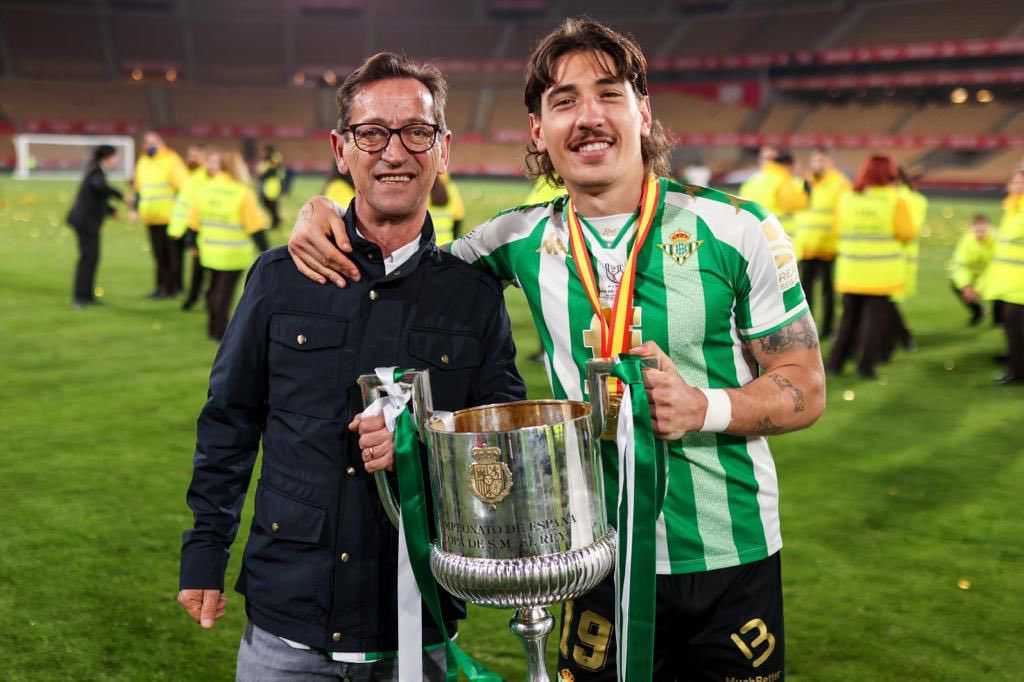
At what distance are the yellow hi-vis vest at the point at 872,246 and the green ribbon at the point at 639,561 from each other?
25.2 ft

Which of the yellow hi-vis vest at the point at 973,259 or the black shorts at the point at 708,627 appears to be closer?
the black shorts at the point at 708,627

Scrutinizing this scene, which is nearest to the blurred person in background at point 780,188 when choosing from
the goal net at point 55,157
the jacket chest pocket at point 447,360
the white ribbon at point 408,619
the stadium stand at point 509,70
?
the jacket chest pocket at point 447,360

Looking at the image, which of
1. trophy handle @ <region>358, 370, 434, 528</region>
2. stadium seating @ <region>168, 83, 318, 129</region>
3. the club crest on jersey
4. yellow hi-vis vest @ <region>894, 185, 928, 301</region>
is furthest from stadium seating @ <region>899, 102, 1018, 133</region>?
trophy handle @ <region>358, 370, 434, 528</region>

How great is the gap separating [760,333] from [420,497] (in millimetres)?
899

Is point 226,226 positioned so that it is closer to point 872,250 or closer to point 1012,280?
point 872,250

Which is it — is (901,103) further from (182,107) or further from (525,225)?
(525,225)

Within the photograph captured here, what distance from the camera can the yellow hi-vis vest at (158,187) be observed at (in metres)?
13.8

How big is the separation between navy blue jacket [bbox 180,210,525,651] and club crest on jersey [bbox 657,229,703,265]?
453 millimetres

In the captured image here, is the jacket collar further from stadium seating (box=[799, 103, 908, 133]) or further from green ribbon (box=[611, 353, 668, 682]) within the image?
stadium seating (box=[799, 103, 908, 133])

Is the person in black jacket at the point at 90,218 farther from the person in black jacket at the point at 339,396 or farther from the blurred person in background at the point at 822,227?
the person in black jacket at the point at 339,396

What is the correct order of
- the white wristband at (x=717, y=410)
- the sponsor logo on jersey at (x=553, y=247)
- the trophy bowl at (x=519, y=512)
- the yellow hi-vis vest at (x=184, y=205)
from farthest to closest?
the yellow hi-vis vest at (x=184, y=205)
the sponsor logo on jersey at (x=553, y=247)
the white wristband at (x=717, y=410)
the trophy bowl at (x=519, y=512)

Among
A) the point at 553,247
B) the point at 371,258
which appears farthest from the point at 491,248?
the point at 371,258

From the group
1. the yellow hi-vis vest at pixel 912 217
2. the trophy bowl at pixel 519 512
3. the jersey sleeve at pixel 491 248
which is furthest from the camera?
the yellow hi-vis vest at pixel 912 217

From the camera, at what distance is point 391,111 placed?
240 centimetres
